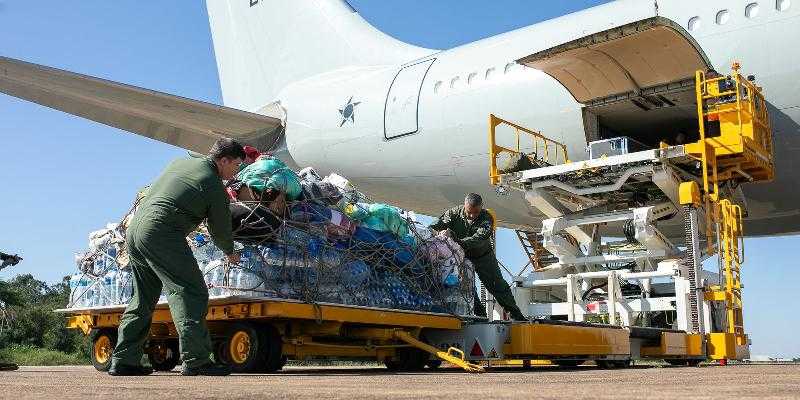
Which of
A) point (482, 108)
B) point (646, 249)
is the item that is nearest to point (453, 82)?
point (482, 108)

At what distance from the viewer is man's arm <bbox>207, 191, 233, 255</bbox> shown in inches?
167

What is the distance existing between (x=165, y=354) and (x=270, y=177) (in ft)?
6.26

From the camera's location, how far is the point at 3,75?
9742 millimetres

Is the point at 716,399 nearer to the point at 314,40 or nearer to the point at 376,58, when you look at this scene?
the point at 376,58

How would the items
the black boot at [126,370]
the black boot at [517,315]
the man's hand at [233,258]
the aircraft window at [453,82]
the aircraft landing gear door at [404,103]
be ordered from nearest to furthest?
the black boot at [126,370] < the man's hand at [233,258] < the black boot at [517,315] < the aircraft window at [453,82] < the aircraft landing gear door at [404,103]

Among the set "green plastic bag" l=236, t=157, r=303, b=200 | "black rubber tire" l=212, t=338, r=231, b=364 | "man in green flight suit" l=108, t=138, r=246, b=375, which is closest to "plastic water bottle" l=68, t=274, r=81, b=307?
"black rubber tire" l=212, t=338, r=231, b=364

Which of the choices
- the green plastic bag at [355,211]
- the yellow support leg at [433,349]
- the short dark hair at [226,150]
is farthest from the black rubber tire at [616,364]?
the short dark hair at [226,150]

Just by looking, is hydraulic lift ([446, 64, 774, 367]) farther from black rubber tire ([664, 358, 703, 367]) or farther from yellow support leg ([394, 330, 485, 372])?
yellow support leg ([394, 330, 485, 372])

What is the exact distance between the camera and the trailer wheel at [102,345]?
5980 millimetres

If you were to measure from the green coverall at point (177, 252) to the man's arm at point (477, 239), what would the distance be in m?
2.74

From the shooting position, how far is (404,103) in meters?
12.4

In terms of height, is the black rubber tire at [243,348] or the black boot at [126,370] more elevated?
the black rubber tire at [243,348]

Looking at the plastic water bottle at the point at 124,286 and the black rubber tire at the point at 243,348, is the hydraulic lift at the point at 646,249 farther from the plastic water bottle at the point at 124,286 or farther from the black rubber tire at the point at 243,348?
the plastic water bottle at the point at 124,286

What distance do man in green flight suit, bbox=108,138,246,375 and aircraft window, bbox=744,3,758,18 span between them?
262 inches
